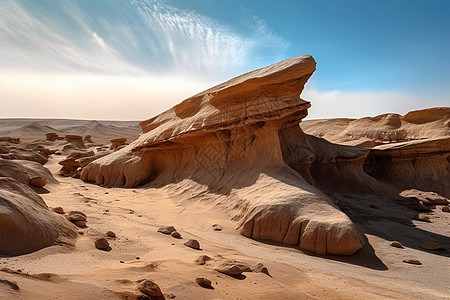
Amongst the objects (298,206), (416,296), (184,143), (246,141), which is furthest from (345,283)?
(184,143)

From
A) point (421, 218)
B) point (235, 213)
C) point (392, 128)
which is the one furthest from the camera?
point (392, 128)

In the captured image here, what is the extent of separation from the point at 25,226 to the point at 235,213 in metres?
4.19

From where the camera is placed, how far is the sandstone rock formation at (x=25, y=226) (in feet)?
8.86

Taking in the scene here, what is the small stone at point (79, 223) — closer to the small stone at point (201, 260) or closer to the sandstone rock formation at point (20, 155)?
the small stone at point (201, 260)

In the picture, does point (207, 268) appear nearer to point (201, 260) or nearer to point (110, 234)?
point (201, 260)

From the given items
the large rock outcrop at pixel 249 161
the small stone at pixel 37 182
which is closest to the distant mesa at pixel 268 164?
the large rock outcrop at pixel 249 161

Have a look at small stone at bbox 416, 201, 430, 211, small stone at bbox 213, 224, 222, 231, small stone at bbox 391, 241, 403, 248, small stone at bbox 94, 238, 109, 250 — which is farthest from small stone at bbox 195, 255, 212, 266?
small stone at bbox 416, 201, 430, 211

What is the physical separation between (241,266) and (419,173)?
1136 centimetres

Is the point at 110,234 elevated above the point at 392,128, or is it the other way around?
the point at 392,128

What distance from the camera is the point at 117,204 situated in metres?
7.30

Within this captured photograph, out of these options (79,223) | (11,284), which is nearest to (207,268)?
(11,284)

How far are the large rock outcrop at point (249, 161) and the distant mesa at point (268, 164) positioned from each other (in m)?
0.02

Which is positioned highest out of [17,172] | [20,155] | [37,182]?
[20,155]

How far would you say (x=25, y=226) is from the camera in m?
2.92
